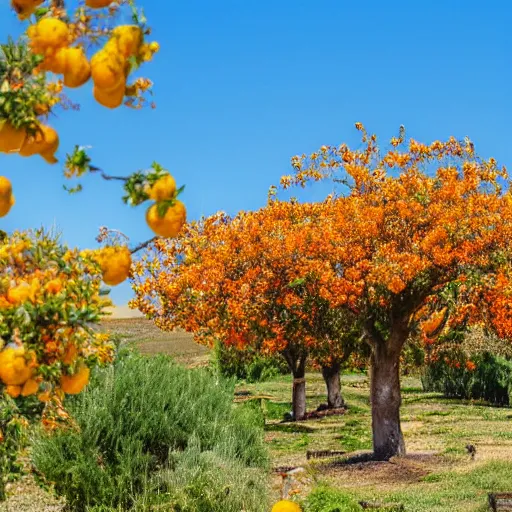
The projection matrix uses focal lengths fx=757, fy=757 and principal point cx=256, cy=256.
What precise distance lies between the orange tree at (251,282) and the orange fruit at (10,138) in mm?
14631

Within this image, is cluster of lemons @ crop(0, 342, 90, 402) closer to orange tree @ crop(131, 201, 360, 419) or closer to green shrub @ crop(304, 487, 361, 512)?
green shrub @ crop(304, 487, 361, 512)

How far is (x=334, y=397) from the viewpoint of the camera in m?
32.2

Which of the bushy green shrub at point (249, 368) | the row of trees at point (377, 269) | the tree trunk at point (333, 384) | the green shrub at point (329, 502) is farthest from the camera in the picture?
the bushy green shrub at point (249, 368)

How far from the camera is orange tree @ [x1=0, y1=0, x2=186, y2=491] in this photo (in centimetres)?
283

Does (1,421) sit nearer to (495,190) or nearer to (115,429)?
(115,429)

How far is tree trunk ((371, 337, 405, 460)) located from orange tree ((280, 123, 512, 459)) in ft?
0.17

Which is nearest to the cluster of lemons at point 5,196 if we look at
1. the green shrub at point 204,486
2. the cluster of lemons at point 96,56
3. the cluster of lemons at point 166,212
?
the cluster of lemons at point 96,56

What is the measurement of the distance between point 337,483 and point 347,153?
7.80 metres

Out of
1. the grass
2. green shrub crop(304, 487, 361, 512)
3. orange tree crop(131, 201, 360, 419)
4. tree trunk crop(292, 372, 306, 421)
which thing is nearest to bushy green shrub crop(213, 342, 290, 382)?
the grass

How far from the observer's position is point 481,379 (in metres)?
35.1

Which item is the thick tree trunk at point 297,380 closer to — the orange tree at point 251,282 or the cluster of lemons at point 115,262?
the orange tree at point 251,282

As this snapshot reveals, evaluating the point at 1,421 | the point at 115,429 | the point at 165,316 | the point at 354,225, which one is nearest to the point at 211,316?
the point at 165,316

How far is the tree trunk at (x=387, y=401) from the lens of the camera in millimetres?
19141

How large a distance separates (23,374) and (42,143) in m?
0.96
